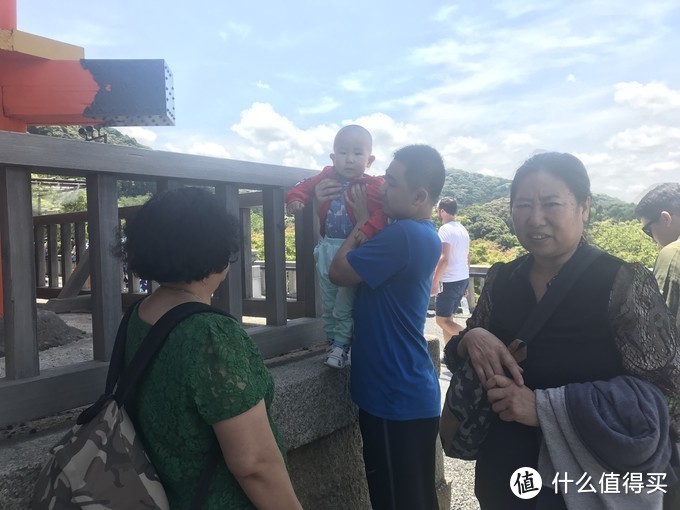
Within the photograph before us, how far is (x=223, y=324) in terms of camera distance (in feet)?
3.79

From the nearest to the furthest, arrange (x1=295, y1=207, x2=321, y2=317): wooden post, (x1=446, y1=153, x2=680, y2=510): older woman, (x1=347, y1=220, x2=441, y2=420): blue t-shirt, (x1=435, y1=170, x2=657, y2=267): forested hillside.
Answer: (x1=446, y1=153, x2=680, y2=510): older woman < (x1=347, y1=220, x2=441, y2=420): blue t-shirt < (x1=295, y1=207, x2=321, y2=317): wooden post < (x1=435, y1=170, x2=657, y2=267): forested hillside

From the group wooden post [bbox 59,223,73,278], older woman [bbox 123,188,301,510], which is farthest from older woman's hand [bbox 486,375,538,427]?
wooden post [bbox 59,223,73,278]

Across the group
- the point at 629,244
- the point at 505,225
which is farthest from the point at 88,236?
the point at 505,225

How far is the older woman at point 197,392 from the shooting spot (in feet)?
3.61

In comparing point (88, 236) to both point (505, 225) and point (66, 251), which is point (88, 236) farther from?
point (505, 225)

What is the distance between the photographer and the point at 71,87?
15.1 feet

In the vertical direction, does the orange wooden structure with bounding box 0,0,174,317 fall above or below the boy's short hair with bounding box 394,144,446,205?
above

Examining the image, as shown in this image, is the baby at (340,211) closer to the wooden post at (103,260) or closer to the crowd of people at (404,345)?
the crowd of people at (404,345)

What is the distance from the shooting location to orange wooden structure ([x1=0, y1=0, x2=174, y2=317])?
4.46 metres

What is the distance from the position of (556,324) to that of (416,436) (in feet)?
2.45

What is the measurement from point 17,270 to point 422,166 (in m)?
1.43

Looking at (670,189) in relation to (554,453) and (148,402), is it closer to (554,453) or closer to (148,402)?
(554,453)

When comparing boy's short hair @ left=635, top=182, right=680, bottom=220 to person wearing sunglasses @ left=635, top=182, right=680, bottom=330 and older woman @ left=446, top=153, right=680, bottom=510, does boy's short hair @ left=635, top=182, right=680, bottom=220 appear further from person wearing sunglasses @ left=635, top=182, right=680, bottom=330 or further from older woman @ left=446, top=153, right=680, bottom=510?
older woman @ left=446, top=153, right=680, bottom=510

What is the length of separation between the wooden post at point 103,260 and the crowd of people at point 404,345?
44cm
